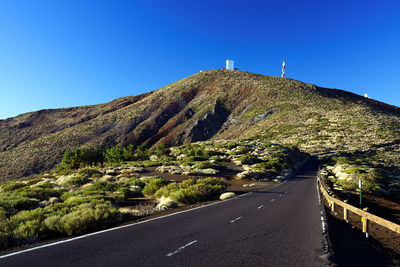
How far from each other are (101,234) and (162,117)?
310ft

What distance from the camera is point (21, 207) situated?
11.4m

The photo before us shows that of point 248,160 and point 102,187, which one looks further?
point 248,160

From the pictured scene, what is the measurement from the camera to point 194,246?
242 inches

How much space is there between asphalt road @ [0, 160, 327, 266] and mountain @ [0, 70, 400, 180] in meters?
55.7

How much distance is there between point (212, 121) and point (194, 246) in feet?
292

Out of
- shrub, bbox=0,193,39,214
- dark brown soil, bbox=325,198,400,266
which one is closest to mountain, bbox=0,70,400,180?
dark brown soil, bbox=325,198,400,266

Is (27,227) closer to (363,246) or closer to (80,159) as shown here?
(363,246)

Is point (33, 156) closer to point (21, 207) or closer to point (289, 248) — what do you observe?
point (21, 207)

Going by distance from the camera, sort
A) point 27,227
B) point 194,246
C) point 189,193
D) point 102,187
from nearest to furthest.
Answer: point 194,246, point 27,227, point 189,193, point 102,187

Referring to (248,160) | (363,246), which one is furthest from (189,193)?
(248,160)

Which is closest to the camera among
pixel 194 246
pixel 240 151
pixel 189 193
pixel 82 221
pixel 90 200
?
pixel 194 246

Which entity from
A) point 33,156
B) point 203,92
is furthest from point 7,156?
point 203,92

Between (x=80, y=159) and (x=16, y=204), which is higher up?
(x=80, y=159)

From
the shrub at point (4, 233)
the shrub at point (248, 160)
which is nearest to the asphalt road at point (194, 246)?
the shrub at point (4, 233)
